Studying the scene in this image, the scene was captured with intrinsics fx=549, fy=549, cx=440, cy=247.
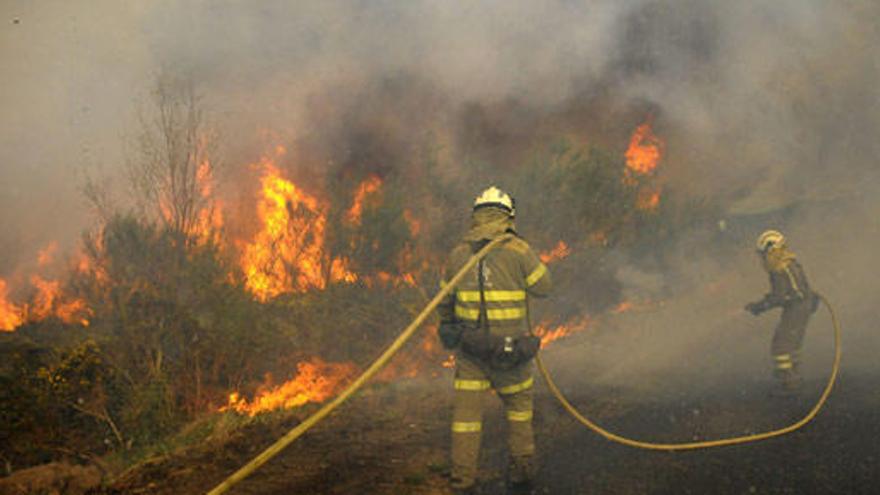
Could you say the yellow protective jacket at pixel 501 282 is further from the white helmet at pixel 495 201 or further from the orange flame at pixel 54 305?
the orange flame at pixel 54 305

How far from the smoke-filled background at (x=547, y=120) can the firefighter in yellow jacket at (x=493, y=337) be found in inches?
164

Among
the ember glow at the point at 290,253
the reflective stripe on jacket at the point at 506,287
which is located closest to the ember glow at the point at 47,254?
the ember glow at the point at 290,253

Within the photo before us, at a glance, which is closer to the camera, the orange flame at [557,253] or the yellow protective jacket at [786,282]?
the yellow protective jacket at [786,282]

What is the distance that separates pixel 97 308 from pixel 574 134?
12385mm

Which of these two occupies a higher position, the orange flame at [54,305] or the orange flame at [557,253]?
the orange flame at [557,253]

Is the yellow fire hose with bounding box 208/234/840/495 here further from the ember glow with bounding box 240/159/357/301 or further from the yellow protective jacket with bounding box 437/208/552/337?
the ember glow with bounding box 240/159/357/301

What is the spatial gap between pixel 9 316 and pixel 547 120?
550 inches

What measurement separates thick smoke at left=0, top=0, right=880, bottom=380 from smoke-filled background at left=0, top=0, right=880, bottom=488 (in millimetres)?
55

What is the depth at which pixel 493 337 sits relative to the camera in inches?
151

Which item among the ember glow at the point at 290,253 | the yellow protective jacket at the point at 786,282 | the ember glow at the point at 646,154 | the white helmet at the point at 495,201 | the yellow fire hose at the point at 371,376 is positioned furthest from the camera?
the ember glow at the point at 646,154

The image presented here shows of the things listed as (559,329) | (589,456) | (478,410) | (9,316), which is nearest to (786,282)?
(589,456)

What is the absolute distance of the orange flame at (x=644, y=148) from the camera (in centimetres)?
1549

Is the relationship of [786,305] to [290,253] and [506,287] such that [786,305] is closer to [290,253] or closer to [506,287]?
[506,287]

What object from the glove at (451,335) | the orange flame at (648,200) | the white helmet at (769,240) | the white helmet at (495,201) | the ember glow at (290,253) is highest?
the orange flame at (648,200)
